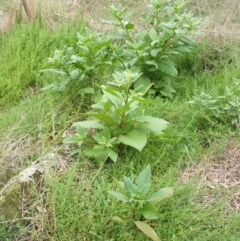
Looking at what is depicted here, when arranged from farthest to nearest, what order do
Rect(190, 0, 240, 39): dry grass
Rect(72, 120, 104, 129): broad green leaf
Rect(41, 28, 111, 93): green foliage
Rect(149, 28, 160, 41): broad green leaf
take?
Rect(190, 0, 240, 39): dry grass → Rect(149, 28, 160, 41): broad green leaf → Rect(41, 28, 111, 93): green foliage → Rect(72, 120, 104, 129): broad green leaf

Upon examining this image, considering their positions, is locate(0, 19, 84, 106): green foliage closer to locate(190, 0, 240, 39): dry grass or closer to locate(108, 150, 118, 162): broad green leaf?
locate(190, 0, 240, 39): dry grass

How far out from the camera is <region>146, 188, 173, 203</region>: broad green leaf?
228 cm

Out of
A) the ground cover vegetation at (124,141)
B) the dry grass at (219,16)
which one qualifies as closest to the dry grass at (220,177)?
the ground cover vegetation at (124,141)

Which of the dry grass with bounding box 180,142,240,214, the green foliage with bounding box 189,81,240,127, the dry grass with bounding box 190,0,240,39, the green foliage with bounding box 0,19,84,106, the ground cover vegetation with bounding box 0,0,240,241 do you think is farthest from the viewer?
the dry grass with bounding box 190,0,240,39

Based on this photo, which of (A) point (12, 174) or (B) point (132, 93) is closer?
(B) point (132, 93)

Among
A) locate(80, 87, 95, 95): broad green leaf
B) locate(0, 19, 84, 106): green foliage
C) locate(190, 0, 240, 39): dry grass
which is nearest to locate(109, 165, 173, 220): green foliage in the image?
locate(80, 87, 95, 95): broad green leaf

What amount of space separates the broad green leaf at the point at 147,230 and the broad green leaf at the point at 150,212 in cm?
5

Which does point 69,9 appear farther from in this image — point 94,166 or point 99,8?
A: point 94,166

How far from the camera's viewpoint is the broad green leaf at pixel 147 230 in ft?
7.37

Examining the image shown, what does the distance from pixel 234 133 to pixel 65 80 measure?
1.22 metres

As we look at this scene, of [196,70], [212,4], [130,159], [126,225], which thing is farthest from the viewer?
[212,4]

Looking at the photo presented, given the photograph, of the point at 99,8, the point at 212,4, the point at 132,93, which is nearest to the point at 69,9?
the point at 99,8

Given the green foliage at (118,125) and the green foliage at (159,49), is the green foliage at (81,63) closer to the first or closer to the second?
the green foliage at (159,49)

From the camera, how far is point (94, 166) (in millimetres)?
2684
